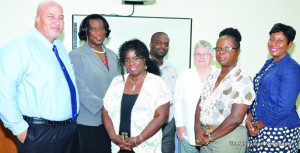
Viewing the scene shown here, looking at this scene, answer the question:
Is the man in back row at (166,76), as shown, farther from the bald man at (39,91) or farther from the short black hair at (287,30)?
the short black hair at (287,30)

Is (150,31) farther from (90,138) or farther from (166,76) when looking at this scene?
(90,138)

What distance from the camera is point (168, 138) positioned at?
293 cm

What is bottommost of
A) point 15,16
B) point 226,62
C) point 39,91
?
point 39,91

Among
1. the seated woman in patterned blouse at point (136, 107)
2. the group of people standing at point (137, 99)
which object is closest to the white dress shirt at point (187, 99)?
the group of people standing at point (137, 99)

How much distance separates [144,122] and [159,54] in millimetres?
1194

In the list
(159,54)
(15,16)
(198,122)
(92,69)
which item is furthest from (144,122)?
(15,16)

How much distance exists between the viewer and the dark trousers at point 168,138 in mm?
2906

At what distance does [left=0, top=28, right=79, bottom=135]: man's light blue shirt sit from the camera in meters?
1.84

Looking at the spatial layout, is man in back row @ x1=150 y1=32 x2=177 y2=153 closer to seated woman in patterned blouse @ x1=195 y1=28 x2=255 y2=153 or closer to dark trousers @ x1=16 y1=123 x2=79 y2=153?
seated woman in patterned blouse @ x1=195 y1=28 x2=255 y2=153

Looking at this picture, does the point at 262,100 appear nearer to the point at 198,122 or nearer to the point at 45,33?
the point at 198,122

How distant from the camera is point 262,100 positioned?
2.21 meters

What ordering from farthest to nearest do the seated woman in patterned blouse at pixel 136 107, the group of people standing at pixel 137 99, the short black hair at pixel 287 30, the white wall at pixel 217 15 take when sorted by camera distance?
the white wall at pixel 217 15 → the short black hair at pixel 287 30 → the seated woman in patterned blouse at pixel 136 107 → the group of people standing at pixel 137 99

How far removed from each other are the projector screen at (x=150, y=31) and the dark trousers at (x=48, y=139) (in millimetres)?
2128

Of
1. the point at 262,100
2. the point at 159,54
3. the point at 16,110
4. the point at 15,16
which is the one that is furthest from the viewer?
the point at 15,16
